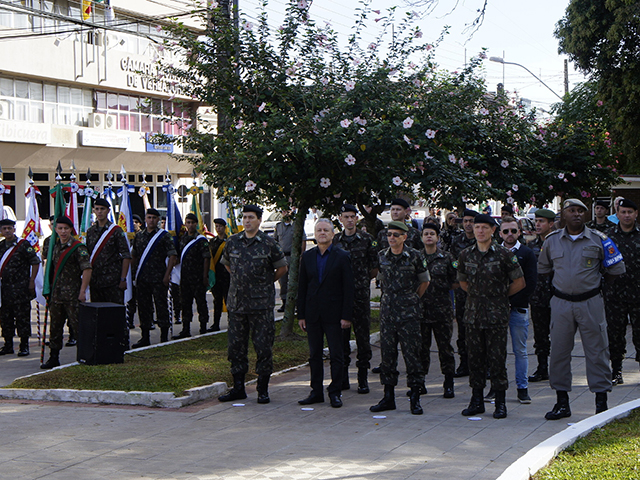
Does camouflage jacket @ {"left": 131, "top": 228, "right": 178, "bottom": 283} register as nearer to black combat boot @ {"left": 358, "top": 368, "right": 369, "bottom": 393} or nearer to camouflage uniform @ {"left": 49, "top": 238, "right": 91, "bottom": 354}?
camouflage uniform @ {"left": 49, "top": 238, "right": 91, "bottom": 354}

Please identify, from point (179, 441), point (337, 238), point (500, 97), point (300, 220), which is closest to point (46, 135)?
point (500, 97)

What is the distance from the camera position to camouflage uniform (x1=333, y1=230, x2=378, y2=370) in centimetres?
902

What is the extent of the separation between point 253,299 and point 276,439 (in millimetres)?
1858

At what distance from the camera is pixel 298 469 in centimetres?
584

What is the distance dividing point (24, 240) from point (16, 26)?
74.9ft

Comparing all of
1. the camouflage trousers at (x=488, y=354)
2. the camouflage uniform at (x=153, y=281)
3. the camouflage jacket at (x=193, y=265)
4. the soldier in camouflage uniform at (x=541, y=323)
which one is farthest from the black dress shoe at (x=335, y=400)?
the camouflage jacket at (x=193, y=265)

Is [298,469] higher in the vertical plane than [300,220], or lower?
lower

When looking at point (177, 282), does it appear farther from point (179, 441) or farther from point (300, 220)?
point (179, 441)

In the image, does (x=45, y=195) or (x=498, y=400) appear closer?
(x=498, y=400)

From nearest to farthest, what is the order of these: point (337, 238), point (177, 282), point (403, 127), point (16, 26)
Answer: point (337, 238)
point (403, 127)
point (177, 282)
point (16, 26)

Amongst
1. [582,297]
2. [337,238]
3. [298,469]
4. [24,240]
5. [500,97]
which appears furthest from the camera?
[500,97]

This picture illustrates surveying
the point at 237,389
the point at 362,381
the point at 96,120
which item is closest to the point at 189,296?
the point at 237,389

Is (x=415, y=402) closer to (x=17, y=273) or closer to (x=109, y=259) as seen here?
(x=109, y=259)

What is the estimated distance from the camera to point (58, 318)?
10500mm
